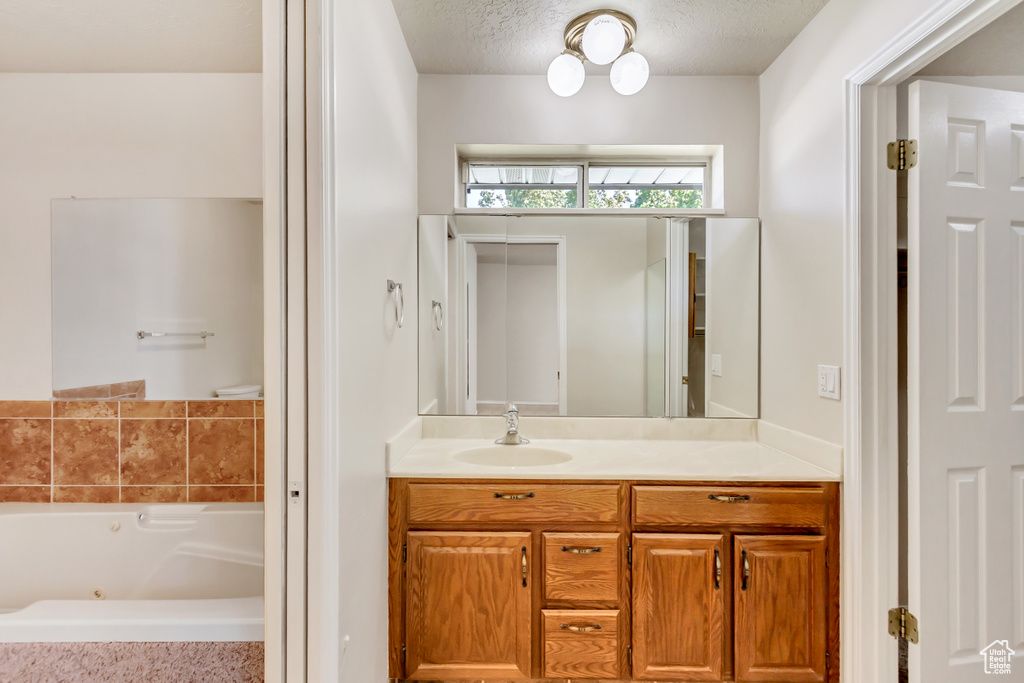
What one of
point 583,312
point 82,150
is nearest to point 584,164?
point 583,312

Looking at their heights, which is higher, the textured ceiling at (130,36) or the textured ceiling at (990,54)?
the textured ceiling at (990,54)

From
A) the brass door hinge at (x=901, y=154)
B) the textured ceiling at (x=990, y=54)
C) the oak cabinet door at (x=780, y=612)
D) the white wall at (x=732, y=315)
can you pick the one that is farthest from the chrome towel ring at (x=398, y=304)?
the textured ceiling at (x=990, y=54)

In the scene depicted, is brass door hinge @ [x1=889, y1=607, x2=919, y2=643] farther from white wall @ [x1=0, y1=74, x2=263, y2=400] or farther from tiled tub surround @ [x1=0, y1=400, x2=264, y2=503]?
white wall @ [x1=0, y1=74, x2=263, y2=400]

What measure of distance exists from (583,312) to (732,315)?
0.67m

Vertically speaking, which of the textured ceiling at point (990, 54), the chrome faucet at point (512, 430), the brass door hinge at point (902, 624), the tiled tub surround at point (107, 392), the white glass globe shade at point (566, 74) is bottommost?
the brass door hinge at point (902, 624)

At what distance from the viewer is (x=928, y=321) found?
4.92 ft

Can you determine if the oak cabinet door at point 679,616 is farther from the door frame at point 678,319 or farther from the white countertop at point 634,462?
the door frame at point 678,319

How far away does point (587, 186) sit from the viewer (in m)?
2.29

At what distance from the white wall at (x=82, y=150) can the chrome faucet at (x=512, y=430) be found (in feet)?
4.44

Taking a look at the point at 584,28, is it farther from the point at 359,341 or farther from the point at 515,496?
the point at 515,496

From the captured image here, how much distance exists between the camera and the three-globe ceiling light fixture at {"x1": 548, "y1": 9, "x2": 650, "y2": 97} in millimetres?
1729

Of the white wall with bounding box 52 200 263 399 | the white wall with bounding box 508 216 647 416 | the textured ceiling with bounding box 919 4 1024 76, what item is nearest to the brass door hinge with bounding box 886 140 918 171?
the textured ceiling with bounding box 919 4 1024 76

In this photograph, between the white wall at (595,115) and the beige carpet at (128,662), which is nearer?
the beige carpet at (128,662)

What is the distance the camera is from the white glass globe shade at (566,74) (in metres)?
1.90
